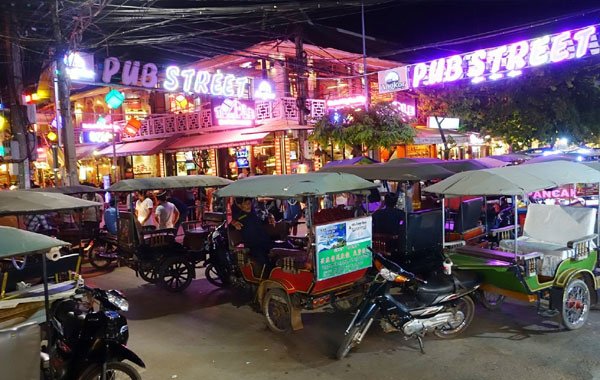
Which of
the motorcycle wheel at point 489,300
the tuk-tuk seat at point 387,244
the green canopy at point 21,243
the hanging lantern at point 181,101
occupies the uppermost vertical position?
the hanging lantern at point 181,101

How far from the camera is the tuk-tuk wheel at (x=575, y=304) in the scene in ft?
19.9

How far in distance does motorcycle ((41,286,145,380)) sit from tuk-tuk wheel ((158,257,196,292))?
14.4ft

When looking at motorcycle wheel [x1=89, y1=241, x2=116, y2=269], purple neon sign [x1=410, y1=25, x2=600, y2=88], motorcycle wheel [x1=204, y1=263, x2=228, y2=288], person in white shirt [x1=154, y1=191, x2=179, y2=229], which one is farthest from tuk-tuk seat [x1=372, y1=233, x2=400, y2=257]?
motorcycle wheel [x1=89, y1=241, x2=116, y2=269]

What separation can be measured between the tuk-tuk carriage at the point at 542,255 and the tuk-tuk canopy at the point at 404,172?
3.27 metres

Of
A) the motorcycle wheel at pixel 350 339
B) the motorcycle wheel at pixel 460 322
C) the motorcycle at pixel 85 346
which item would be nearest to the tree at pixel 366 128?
the motorcycle wheel at pixel 460 322

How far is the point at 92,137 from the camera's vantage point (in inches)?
877

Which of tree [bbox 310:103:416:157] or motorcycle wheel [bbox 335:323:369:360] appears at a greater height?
tree [bbox 310:103:416:157]

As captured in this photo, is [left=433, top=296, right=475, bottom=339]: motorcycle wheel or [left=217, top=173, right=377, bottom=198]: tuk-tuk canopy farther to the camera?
[left=217, top=173, right=377, bottom=198]: tuk-tuk canopy

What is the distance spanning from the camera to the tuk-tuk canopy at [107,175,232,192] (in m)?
9.45

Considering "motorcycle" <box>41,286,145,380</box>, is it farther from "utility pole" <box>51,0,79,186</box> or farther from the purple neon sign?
the purple neon sign

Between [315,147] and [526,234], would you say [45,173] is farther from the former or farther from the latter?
[526,234]

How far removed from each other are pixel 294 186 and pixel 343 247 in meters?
1.08

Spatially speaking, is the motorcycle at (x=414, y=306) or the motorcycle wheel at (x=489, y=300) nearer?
the motorcycle at (x=414, y=306)

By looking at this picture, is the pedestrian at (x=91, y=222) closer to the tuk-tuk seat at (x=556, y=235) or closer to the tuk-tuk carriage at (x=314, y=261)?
the tuk-tuk carriage at (x=314, y=261)
